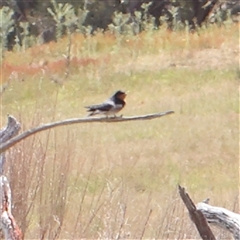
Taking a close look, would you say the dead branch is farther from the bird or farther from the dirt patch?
the dirt patch

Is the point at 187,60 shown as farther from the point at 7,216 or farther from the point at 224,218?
the point at 7,216

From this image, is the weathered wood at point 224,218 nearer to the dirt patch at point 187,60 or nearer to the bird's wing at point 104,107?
the bird's wing at point 104,107

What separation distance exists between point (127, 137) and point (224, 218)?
5.52 metres

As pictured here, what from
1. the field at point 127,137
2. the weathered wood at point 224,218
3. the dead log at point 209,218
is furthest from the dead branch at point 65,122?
the field at point 127,137

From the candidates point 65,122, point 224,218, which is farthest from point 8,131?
point 224,218

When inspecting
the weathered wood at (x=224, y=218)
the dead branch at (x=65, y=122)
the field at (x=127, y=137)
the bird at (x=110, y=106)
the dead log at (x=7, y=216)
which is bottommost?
the field at (x=127, y=137)

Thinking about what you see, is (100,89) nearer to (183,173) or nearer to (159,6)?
(183,173)

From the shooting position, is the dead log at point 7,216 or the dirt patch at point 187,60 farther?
the dirt patch at point 187,60

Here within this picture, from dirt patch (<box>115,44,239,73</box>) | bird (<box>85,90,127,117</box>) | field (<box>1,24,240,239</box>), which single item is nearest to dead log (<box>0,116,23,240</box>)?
bird (<box>85,90,127,117</box>)

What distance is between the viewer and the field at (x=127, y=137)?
370cm

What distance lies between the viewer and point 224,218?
7.84ft

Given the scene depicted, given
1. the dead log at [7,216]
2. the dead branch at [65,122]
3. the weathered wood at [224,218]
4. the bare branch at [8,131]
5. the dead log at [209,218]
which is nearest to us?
the dead branch at [65,122]

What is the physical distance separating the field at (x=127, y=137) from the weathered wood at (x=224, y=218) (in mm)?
949

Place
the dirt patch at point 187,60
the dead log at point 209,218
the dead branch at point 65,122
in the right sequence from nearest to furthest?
the dead branch at point 65,122
the dead log at point 209,218
the dirt patch at point 187,60
